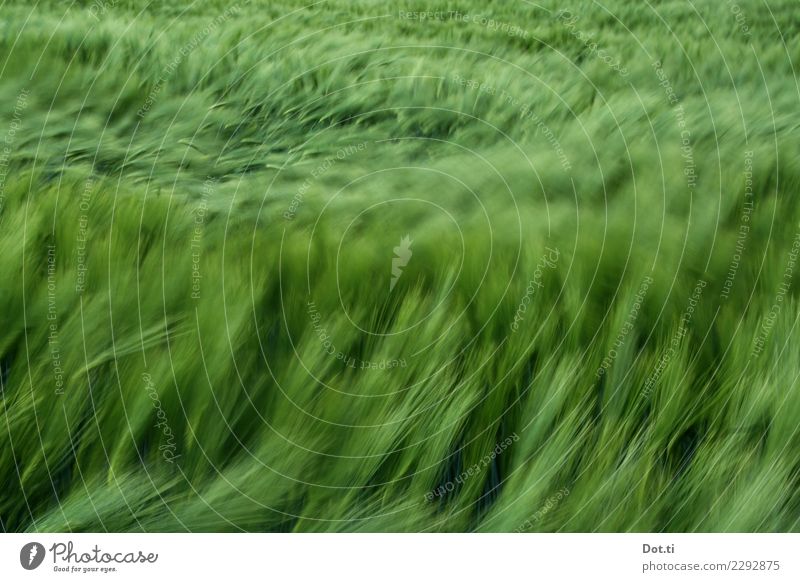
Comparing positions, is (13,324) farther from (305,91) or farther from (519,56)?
(519,56)

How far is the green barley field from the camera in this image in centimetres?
73

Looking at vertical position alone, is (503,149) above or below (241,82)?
below

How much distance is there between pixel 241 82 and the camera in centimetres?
92

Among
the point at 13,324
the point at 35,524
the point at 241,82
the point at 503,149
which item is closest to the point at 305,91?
the point at 241,82
